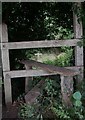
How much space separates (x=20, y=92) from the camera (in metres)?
4.44

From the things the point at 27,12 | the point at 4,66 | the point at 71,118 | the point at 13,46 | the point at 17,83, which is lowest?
the point at 71,118

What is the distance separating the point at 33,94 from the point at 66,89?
1.57 ft

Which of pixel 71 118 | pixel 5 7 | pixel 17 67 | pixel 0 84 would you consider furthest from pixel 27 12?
pixel 71 118

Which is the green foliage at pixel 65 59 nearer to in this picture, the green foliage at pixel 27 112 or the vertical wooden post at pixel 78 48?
the vertical wooden post at pixel 78 48

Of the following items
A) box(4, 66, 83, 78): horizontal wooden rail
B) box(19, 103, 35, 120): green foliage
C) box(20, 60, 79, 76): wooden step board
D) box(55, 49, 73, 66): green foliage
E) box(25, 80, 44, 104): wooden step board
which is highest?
box(55, 49, 73, 66): green foliage

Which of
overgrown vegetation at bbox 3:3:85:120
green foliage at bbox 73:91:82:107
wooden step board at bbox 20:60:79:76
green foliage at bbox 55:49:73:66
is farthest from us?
green foliage at bbox 55:49:73:66

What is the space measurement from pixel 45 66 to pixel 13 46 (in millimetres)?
532

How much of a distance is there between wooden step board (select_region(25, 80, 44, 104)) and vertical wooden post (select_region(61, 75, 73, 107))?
38 cm

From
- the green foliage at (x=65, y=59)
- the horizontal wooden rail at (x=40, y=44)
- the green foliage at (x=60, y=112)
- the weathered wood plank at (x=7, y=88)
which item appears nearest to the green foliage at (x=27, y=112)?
the green foliage at (x=60, y=112)

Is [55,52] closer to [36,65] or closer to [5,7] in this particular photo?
[36,65]

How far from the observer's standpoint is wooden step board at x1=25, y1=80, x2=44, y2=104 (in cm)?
376

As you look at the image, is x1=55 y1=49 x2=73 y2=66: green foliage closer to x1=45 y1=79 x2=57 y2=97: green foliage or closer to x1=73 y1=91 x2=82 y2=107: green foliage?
x1=45 y1=79 x2=57 y2=97: green foliage

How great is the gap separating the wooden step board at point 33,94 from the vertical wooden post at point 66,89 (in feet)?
1.25

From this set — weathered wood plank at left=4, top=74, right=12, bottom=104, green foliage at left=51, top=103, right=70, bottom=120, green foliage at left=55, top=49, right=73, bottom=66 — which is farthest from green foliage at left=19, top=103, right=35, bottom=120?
green foliage at left=55, top=49, right=73, bottom=66
